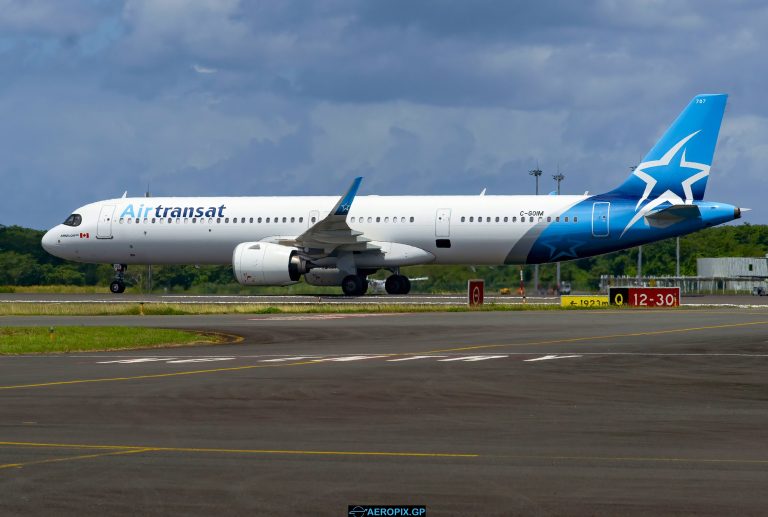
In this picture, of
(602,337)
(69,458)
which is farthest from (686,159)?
(69,458)

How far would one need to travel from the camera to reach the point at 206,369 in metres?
21.6

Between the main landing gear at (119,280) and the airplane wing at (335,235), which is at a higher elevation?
the airplane wing at (335,235)

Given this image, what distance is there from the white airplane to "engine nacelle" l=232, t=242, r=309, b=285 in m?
0.05

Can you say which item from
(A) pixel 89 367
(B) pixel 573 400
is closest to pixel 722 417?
(B) pixel 573 400

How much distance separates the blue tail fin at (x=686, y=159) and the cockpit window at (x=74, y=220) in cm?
2825

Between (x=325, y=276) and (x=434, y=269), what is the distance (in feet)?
58.4

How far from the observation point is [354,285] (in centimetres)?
5375

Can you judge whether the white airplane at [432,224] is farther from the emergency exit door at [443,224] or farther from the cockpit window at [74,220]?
the cockpit window at [74,220]

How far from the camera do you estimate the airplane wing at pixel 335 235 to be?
165 feet

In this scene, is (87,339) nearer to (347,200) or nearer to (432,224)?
(347,200)

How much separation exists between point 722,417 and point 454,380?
568 cm

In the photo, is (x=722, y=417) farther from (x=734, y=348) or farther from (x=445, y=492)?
(x=734, y=348)

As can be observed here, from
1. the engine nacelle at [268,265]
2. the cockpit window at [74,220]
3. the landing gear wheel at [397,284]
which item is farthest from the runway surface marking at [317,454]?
the cockpit window at [74,220]
